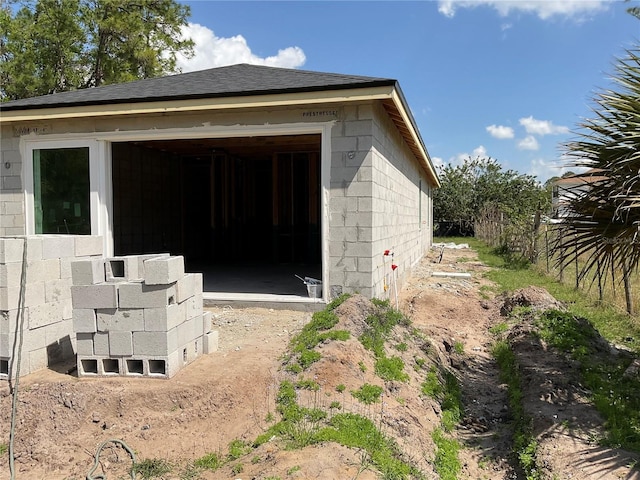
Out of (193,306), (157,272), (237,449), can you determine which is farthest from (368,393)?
(157,272)

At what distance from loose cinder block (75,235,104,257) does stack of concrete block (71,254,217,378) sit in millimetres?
896

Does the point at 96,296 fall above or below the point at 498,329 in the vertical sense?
above

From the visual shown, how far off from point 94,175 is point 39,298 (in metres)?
3.52

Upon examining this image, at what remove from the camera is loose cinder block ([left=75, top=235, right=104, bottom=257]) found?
544 cm

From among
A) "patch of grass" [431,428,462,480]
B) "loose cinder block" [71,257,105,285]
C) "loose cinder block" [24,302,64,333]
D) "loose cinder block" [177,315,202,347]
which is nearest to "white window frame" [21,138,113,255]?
"loose cinder block" [24,302,64,333]

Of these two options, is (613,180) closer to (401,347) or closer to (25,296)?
(401,347)

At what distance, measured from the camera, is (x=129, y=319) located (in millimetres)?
4562

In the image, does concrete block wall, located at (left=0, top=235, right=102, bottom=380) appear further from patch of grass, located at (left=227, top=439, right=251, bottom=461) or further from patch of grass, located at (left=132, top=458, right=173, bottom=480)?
patch of grass, located at (left=227, top=439, right=251, bottom=461)

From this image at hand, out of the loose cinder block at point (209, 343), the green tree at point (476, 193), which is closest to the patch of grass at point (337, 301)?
the loose cinder block at point (209, 343)

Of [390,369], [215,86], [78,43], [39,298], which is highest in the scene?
[78,43]

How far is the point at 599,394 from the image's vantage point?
4797 mm

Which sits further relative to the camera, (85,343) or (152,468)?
(85,343)

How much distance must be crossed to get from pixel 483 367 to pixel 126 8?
78.6 ft

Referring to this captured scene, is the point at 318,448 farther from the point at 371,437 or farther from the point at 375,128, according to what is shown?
the point at 375,128
